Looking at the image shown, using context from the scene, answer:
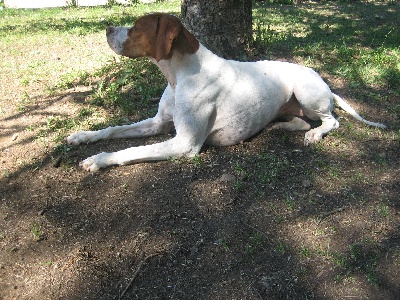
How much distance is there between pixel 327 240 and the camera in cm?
330

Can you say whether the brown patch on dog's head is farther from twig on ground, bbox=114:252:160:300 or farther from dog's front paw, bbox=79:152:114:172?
twig on ground, bbox=114:252:160:300

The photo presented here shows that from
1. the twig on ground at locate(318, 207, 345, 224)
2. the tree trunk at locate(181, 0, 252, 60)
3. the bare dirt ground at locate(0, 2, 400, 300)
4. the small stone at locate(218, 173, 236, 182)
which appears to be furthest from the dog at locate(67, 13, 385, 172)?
the tree trunk at locate(181, 0, 252, 60)

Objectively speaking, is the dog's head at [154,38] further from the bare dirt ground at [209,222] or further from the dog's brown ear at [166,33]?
the bare dirt ground at [209,222]

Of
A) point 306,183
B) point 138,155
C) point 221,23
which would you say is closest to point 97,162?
point 138,155

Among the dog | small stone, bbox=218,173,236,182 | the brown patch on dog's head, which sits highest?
the brown patch on dog's head

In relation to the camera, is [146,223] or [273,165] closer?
[146,223]

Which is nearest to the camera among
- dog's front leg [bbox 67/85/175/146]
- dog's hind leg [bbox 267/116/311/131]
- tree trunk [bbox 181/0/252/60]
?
dog's front leg [bbox 67/85/175/146]

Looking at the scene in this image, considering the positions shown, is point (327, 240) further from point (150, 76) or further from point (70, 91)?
point (70, 91)

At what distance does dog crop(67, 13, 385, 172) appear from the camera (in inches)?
155

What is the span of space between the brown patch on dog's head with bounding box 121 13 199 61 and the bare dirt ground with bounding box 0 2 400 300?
1.01 m

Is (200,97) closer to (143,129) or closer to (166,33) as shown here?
(166,33)

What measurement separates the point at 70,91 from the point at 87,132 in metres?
1.53

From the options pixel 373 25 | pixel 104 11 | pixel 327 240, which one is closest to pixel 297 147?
pixel 327 240

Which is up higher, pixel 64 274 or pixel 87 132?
pixel 87 132
